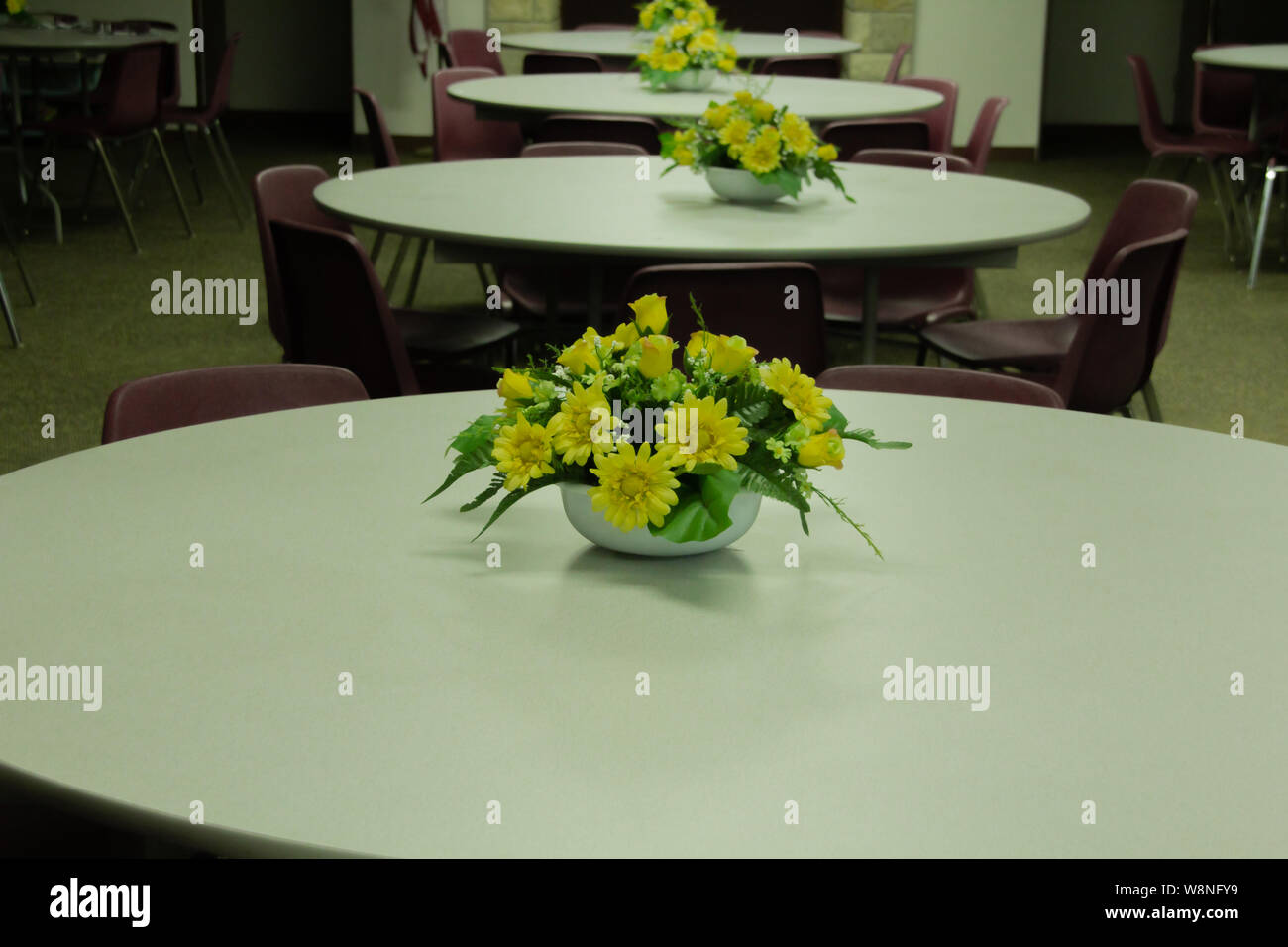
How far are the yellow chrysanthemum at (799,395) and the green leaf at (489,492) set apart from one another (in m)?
0.29

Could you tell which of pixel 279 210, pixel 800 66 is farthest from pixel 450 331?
pixel 800 66

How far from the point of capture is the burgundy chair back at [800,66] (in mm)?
7664

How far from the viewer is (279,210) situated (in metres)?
3.88

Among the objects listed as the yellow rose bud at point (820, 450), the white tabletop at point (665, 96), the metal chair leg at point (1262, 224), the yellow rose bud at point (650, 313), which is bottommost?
the metal chair leg at point (1262, 224)

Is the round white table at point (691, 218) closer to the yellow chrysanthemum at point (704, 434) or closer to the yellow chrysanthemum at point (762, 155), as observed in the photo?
the yellow chrysanthemum at point (762, 155)

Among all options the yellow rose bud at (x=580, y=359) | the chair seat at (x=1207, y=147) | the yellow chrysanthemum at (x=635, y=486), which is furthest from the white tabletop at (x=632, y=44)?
the yellow chrysanthemum at (x=635, y=486)

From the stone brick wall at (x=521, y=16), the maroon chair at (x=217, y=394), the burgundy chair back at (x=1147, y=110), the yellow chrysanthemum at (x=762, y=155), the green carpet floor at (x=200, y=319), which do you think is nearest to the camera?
the maroon chair at (x=217, y=394)

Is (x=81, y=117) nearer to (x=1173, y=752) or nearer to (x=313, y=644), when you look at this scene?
(x=313, y=644)

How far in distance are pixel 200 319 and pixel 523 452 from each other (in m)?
5.01

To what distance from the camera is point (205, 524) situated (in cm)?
173

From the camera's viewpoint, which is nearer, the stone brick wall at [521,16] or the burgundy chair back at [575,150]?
the burgundy chair back at [575,150]

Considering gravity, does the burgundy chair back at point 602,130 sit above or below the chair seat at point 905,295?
above

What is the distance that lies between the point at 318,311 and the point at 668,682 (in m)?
2.12
